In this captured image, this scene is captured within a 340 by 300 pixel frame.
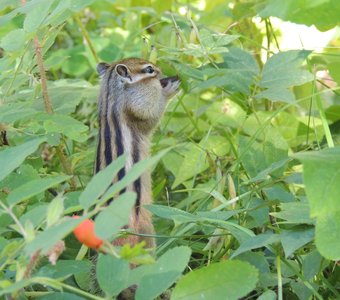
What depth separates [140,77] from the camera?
10.3 ft

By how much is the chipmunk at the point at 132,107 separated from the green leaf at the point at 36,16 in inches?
25.5

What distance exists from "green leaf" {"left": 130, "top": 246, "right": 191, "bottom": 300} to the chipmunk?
3.35ft

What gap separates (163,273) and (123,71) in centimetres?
168

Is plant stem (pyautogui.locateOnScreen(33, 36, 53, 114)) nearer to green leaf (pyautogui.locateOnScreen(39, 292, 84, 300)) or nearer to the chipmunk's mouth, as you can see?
the chipmunk's mouth

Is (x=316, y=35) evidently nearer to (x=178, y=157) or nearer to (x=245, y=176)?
(x=178, y=157)

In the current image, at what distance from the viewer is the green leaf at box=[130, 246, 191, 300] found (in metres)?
1.49

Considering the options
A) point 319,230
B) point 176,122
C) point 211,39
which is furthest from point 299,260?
point 176,122

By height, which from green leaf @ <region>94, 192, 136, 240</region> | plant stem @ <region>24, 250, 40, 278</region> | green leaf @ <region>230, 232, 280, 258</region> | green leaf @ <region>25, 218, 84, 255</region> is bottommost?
green leaf @ <region>230, 232, 280, 258</region>

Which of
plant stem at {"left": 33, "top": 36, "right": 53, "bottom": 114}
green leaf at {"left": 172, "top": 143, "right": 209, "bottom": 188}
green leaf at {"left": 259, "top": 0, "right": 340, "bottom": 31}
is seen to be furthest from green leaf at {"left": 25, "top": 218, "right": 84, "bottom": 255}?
green leaf at {"left": 172, "top": 143, "right": 209, "bottom": 188}

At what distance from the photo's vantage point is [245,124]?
2.97 m

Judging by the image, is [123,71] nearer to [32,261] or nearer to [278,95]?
[278,95]

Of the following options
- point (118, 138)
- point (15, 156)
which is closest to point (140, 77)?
point (118, 138)

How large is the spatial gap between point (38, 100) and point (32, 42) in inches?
11.2

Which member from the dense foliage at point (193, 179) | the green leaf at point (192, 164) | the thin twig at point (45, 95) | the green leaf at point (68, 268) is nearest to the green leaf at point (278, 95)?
the dense foliage at point (193, 179)
